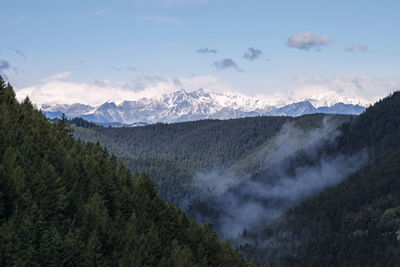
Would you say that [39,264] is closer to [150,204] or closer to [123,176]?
[150,204]

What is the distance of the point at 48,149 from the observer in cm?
6688

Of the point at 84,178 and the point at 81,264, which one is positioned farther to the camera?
the point at 84,178

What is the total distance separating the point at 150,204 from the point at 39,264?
32564 mm

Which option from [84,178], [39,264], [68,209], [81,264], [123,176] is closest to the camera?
[39,264]

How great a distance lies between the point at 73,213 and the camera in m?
55.3

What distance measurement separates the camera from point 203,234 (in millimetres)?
82250

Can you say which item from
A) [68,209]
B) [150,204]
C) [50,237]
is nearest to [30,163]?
[68,209]

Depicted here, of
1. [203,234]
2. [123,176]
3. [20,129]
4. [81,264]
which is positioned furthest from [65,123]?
[81,264]

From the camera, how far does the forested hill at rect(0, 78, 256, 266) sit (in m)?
44.2

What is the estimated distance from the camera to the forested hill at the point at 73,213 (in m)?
44.2

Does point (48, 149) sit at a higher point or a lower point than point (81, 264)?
higher

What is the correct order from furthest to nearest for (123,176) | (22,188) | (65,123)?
(65,123), (123,176), (22,188)

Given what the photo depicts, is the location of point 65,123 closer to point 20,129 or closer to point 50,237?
point 20,129

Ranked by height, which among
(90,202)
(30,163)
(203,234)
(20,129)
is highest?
(20,129)
